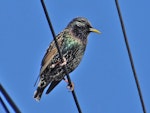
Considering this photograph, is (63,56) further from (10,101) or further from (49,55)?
(10,101)

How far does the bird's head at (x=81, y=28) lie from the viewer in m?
8.95

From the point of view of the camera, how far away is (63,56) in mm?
8492

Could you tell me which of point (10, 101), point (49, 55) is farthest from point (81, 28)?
point (10, 101)

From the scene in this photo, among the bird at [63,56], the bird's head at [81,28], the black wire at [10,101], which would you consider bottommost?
the bird at [63,56]

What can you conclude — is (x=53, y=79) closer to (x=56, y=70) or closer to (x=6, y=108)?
(x=56, y=70)

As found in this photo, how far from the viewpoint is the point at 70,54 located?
28.3 feet

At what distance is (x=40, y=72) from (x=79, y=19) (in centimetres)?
111

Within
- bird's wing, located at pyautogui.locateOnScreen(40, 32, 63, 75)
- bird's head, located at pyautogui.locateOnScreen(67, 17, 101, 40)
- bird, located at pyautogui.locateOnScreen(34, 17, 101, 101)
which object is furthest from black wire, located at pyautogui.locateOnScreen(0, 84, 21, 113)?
bird's head, located at pyautogui.locateOnScreen(67, 17, 101, 40)

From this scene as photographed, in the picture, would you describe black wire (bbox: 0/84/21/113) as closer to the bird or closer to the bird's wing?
the bird

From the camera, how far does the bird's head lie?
8.95 metres

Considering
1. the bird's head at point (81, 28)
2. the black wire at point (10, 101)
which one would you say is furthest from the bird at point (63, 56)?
the black wire at point (10, 101)

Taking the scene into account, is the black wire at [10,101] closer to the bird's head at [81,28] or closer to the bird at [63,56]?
the bird at [63,56]

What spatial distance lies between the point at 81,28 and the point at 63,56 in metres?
0.76

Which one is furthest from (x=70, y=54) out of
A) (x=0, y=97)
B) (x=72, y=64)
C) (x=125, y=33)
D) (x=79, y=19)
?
(x=0, y=97)
